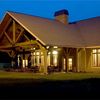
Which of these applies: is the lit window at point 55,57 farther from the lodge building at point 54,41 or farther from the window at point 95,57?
the window at point 95,57

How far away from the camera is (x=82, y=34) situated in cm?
3488

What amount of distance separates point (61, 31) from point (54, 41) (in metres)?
4.16

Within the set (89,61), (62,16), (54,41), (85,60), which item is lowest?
(89,61)

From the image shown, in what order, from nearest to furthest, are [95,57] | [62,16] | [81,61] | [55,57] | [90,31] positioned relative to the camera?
[95,57]
[81,61]
[90,31]
[55,57]
[62,16]

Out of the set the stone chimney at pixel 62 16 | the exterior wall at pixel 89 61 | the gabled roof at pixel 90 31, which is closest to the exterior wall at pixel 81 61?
the exterior wall at pixel 89 61

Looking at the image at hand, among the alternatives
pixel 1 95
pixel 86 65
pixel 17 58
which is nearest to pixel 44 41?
pixel 86 65

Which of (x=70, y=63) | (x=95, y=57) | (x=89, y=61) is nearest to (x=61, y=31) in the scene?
(x=70, y=63)

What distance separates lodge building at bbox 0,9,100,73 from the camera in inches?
1171

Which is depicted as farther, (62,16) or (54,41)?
(62,16)

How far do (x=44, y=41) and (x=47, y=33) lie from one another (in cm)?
275

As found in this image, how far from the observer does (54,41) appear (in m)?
29.1

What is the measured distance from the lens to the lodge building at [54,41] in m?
29.8

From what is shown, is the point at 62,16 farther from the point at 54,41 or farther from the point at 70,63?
the point at 54,41

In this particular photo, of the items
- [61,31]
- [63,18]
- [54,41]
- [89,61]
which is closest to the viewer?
[54,41]
